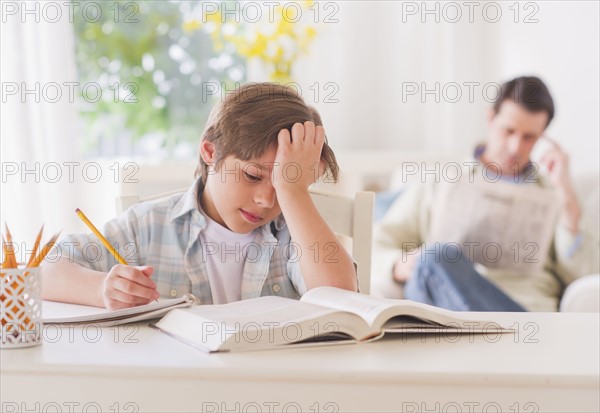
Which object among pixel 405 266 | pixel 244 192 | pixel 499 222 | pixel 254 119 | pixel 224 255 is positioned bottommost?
pixel 405 266

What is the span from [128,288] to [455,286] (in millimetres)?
1339

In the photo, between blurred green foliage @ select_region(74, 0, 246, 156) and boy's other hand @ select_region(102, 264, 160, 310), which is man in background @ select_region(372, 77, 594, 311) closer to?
boy's other hand @ select_region(102, 264, 160, 310)

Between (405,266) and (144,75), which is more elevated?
(144,75)

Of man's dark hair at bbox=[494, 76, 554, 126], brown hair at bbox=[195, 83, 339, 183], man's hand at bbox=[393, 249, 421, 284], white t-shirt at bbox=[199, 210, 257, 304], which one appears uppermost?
brown hair at bbox=[195, 83, 339, 183]

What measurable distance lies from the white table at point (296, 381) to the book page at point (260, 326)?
0.02 m

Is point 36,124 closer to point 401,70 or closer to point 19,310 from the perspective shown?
point 19,310

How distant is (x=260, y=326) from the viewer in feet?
3.02

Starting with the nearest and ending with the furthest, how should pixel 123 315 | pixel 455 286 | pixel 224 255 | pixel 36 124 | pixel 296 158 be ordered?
pixel 123 315 < pixel 296 158 < pixel 224 255 < pixel 455 286 < pixel 36 124

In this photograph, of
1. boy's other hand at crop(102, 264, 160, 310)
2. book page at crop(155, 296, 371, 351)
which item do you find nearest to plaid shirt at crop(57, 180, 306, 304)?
boy's other hand at crop(102, 264, 160, 310)

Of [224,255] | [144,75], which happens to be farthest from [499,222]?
[144,75]

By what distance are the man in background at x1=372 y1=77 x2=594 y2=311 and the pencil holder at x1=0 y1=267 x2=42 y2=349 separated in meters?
1.50

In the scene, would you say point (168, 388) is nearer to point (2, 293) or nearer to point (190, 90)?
point (2, 293)

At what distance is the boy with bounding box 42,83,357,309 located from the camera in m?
1.31

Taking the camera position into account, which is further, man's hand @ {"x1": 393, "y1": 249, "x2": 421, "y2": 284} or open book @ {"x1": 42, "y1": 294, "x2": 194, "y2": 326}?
man's hand @ {"x1": 393, "y1": 249, "x2": 421, "y2": 284}
